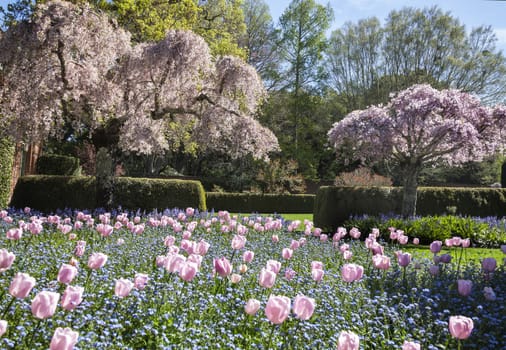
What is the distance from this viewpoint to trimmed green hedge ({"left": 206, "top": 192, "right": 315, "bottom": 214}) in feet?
67.0

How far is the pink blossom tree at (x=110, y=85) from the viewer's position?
1040 centimetres

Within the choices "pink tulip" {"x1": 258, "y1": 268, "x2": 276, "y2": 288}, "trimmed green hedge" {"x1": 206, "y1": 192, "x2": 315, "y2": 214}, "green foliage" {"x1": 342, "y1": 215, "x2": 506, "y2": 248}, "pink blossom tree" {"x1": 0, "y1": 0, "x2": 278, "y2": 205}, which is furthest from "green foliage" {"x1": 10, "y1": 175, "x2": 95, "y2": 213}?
"pink tulip" {"x1": 258, "y1": 268, "x2": 276, "y2": 288}

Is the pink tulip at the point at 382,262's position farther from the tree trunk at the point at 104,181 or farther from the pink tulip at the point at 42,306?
the tree trunk at the point at 104,181

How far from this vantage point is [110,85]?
447 inches

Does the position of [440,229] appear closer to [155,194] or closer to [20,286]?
[155,194]

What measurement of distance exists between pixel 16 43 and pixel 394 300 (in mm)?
9835

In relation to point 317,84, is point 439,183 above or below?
below

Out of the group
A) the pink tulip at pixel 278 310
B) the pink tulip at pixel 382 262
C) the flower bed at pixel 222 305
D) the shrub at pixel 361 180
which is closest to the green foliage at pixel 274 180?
the shrub at pixel 361 180

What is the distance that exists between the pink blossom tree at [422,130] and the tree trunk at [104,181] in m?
5.78

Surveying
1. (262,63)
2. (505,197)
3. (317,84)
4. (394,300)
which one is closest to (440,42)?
(317,84)

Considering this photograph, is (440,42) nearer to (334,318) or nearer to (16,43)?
(16,43)

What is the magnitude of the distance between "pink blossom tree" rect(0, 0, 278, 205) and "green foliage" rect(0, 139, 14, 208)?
1.34 ft

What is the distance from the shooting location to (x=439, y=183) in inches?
1157

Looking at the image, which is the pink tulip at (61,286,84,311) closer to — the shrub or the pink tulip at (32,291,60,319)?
the pink tulip at (32,291,60,319)
